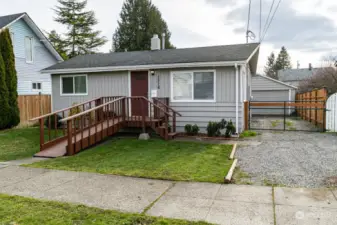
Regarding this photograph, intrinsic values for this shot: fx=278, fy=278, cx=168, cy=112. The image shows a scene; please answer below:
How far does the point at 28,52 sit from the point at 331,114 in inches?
690

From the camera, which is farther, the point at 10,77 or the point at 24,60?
the point at 24,60

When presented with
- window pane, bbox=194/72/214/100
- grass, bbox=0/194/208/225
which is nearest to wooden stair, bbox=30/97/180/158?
window pane, bbox=194/72/214/100

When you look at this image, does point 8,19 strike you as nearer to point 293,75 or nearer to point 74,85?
point 74,85

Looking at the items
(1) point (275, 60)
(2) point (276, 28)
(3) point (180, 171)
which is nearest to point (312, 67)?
(1) point (275, 60)

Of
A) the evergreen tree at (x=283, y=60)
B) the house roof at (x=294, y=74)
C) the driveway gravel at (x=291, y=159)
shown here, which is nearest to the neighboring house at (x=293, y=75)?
the house roof at (x=294, y=74)

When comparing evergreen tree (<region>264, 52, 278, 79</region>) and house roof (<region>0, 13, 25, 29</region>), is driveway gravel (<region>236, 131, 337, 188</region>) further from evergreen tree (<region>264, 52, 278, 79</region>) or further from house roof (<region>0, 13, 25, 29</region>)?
evergreen tree (<region>264, 52, 278, 79</region>)

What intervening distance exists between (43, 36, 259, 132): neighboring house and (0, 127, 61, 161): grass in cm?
233

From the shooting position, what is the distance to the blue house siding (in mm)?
17109

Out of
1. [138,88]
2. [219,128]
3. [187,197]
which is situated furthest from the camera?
[138,88]

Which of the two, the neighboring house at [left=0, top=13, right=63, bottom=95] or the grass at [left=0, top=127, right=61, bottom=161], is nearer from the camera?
the grass at [left=0, top=127, right=61, bottom=161]

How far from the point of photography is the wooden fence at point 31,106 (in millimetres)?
13914

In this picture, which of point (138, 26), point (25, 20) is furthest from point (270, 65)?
point (25, 20)

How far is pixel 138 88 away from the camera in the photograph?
438 inches

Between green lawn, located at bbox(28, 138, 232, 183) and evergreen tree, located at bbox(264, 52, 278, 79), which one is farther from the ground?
evergreen tree, located at bbox(264, 52, 278, 79)
